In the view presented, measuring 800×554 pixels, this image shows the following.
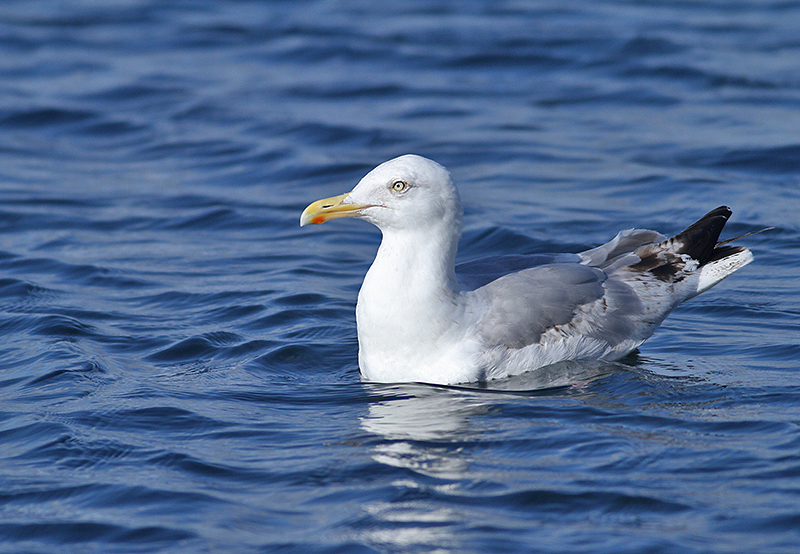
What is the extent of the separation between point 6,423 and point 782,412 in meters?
4.75

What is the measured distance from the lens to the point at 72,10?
21.2 m

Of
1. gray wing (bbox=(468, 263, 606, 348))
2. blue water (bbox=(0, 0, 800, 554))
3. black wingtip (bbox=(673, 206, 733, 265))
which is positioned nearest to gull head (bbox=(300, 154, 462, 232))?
gray wing (bbox=(468, 263, 606, 348))

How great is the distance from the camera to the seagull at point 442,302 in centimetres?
722

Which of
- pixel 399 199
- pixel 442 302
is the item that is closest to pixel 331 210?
pixel 399 199

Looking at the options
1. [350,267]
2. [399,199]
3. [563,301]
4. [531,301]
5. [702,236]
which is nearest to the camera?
[399,199]

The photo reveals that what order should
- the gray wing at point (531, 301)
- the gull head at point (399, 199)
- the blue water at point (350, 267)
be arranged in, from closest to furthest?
the blue water at point (350, 267)
the gull head at point (399, 199)
the gray wing at point (531, 301)

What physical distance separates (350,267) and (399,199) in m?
3.43

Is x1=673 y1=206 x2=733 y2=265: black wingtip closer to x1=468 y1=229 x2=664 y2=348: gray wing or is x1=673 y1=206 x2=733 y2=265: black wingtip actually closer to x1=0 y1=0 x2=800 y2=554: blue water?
x1=468 y1=229 x2=664 y2=348: gray wing

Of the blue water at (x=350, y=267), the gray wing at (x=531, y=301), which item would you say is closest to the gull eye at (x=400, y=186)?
the gray wing at (x=531, y=301)

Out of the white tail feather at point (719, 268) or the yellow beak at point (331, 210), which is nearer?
the yellow beak at point (331, 210)

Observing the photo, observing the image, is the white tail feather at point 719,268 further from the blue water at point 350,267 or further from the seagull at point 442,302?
the seagull at point 442,302

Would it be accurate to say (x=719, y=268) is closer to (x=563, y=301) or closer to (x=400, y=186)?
(x=563, y=301)

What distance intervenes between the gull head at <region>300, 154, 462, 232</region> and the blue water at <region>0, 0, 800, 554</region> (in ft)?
3.65

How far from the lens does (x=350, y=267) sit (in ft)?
34.6
